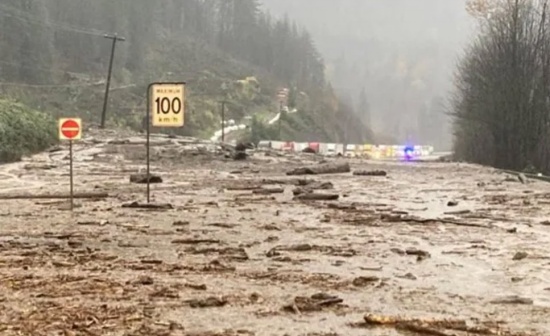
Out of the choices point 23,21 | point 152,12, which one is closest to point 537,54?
point 23,21

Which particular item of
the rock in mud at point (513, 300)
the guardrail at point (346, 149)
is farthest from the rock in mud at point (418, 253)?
the guardrail at point (346, 149)

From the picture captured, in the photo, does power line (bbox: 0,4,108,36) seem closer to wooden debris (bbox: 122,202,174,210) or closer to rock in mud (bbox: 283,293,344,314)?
wooden debris (bbox: 122,202,174,210)

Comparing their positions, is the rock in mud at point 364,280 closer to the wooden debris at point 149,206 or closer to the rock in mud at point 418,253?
the rock in mud at point 418,253

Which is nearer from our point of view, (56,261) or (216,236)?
(56,261)

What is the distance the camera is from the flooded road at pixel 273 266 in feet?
23.8

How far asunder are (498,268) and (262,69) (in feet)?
554

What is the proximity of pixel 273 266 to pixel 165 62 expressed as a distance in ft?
461

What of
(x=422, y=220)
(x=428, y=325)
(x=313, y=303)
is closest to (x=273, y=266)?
(x=313, y=303)

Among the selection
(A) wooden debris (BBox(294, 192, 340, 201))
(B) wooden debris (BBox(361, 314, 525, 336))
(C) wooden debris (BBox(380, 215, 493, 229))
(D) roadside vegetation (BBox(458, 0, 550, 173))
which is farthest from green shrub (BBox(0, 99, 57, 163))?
(B) wooden debris (BBox(361, 314, 525, 336))

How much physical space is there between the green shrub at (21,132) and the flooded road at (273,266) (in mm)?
17402

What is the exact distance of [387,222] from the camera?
16.6 metres

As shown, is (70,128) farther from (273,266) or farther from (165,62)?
(165,62)

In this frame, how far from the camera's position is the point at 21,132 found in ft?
140

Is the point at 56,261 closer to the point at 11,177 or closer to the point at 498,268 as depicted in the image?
the point at 498,268
